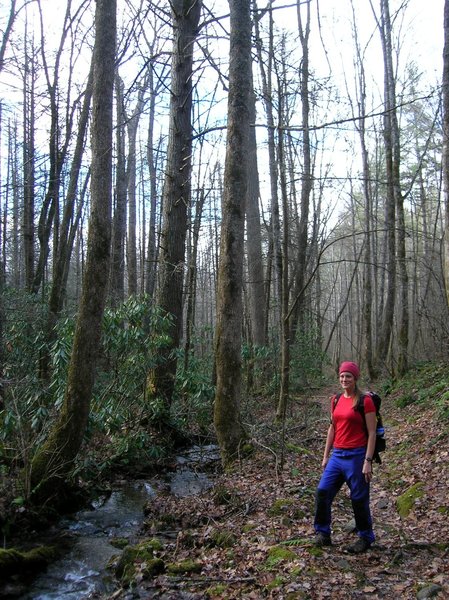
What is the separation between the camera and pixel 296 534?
16.7 feet

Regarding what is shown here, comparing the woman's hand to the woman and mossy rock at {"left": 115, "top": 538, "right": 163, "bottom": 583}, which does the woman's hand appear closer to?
A: the woman

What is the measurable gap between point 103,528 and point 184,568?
2165 mm

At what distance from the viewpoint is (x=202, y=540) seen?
5.34 metres

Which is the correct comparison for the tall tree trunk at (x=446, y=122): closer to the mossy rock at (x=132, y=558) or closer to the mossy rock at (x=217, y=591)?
the mossy rock at (x=217, y=591)

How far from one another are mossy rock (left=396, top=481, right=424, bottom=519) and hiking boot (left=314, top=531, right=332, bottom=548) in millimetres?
1431

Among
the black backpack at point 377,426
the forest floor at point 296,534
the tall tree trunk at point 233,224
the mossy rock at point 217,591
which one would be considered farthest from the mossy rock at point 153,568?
the tall tree trunk at point 233,224

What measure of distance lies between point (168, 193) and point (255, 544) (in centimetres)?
734

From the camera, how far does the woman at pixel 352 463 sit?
460 cm

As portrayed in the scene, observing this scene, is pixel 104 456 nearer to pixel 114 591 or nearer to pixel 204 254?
pixel 114 591

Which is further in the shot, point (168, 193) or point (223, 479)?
point (168, 193)

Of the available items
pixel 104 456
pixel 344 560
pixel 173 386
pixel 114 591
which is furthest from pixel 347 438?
pixel 173 386

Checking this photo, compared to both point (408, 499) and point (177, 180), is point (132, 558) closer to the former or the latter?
point (408, 499)

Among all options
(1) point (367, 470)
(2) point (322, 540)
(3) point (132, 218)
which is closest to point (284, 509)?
(2) point (322, 540)

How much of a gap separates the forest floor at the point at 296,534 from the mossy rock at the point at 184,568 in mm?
11
